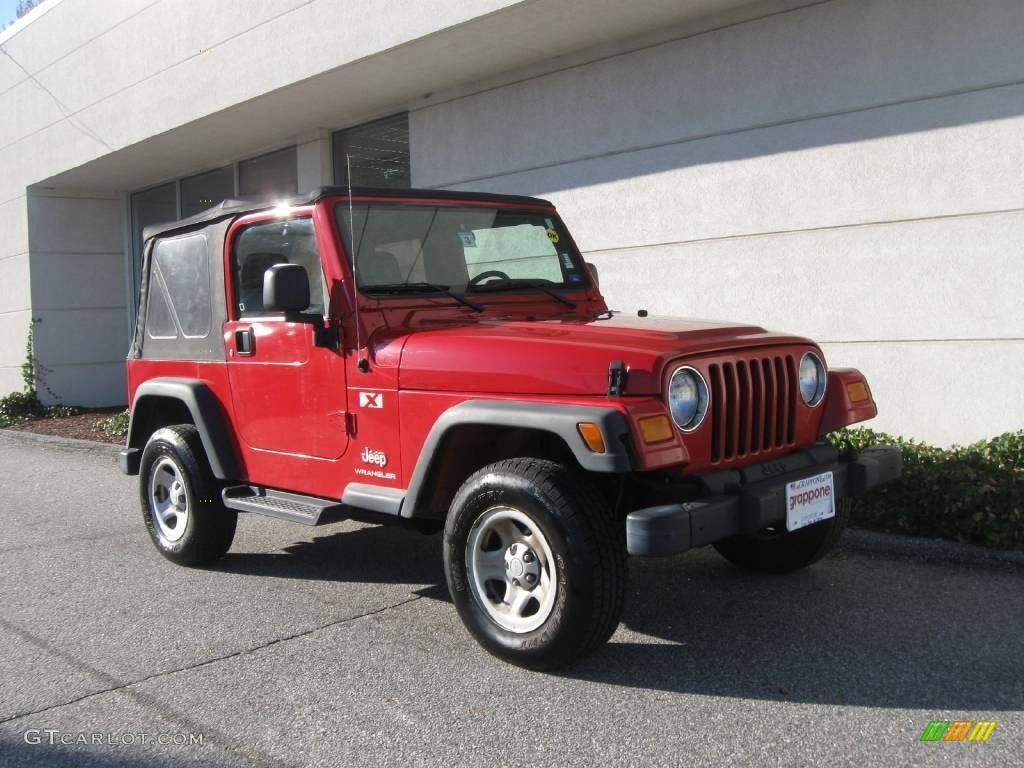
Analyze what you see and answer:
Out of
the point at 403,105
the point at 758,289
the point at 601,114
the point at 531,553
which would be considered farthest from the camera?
the point at 403,105

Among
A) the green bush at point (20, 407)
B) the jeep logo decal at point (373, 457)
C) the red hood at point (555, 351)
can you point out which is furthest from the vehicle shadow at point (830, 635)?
the green bush at point (20, 407)

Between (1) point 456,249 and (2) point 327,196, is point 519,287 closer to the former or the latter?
(1) point 456,249

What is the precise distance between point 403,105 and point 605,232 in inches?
135

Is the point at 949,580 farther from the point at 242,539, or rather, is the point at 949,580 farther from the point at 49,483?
the point at 49,483

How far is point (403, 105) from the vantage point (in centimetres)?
1093

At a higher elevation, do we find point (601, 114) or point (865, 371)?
point (601, 114)

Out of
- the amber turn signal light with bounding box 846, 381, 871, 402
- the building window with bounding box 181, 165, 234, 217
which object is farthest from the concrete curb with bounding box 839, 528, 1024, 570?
the building window with bounding box 181, 165, 234, 217

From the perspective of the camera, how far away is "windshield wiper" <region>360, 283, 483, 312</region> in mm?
4555

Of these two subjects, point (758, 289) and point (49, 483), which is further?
point (49, 483)

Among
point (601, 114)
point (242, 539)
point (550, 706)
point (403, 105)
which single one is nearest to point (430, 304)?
point (550, 706)

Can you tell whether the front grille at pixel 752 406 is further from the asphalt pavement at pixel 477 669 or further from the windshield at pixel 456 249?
the windshield at pixel 456 249

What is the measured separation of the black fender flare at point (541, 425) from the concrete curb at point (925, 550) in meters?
2.65

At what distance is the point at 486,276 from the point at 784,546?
202cm

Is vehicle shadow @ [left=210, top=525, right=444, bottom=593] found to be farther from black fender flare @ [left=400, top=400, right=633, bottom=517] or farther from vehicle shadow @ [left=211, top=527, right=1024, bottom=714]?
black fender flare @ [left=400, top=400, right=633, bottom=517]
